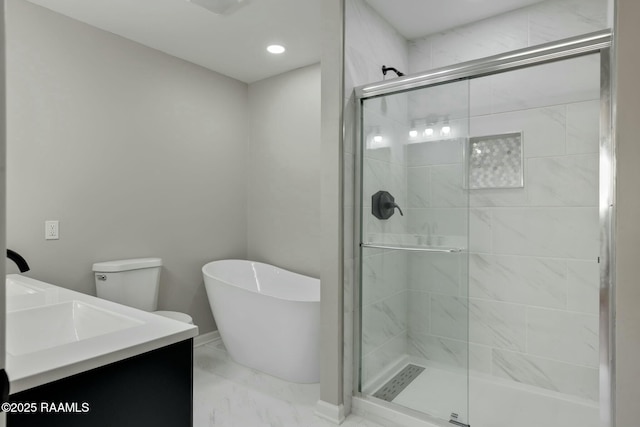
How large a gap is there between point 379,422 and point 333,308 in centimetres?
65

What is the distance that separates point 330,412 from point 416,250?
1008mm

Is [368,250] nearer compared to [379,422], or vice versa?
[379,422]

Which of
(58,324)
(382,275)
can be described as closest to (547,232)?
(382,275)

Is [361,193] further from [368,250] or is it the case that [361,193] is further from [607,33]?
[607,33]

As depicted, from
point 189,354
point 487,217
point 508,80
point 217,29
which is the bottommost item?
point 189,354

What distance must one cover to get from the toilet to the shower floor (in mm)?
1497

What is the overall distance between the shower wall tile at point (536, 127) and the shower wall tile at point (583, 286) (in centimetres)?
69

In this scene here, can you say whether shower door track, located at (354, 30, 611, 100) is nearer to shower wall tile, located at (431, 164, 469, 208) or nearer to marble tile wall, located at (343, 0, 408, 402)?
marble tile wall, located at (343, 0, 408, 402)

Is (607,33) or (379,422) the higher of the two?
(607,33)

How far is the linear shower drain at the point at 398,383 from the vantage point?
2117 millimetres

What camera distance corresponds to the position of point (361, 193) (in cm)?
217

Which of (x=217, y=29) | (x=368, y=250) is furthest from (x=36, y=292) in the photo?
(x=217, y=29)

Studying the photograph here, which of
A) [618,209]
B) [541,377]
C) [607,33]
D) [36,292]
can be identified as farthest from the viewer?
[541,377]

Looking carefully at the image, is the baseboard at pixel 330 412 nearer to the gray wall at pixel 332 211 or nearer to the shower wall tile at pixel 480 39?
the gray wall at pixel 332 211
